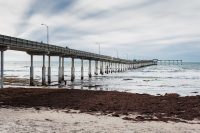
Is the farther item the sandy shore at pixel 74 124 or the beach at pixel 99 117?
the beach at pixel 99 117

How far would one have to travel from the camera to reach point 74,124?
1636 centimetres

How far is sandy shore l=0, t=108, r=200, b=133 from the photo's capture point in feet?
49.0

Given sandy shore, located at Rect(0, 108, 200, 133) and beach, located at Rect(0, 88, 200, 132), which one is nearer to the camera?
sandy shore, located at Rect(0, 108, 200, 133)

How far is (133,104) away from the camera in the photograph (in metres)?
24.6

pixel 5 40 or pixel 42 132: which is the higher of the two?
pixel 5 40

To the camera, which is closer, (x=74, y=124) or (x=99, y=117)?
(x=74, y=124)

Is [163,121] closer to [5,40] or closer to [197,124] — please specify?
[197,124]

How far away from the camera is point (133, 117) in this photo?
19.0 metres

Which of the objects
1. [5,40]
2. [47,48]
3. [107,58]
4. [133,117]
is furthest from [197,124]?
[107,58]

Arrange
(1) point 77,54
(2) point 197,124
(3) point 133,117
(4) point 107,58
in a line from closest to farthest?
(2) point 197,124 < (3) point 133,117 < (1) point 77,54 < (4) point 107,58

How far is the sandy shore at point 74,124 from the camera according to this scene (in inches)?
588

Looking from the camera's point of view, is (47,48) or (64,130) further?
(47,48)

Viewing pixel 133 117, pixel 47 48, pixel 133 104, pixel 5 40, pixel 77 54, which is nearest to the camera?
pixel 133 117

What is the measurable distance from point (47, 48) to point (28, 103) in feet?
113
